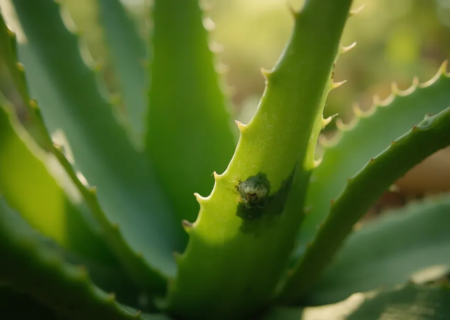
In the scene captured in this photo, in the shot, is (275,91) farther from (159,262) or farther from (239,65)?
(239,65)

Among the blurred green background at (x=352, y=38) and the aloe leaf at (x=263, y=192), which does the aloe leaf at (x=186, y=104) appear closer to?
the aloe leaf at (x=263, y=192)

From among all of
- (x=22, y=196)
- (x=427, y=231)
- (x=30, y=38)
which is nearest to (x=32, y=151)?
(x=22, y=196)

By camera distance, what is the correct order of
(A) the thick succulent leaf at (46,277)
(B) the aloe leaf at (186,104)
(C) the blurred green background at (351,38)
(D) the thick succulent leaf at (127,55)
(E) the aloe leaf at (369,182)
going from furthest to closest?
(C) the blurred green background at (351,38), (D) the thick succulent leaf at (127,55), (B) the aloe leaf at (186,104), (E) the aloe leaf at (369,182), (A) the thick succulent leaf at (46,277)

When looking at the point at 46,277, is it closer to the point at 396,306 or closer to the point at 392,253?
the point at 396,306

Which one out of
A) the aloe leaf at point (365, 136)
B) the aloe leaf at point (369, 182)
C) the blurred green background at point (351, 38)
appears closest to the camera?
the aloe leaf at point (369, 182)

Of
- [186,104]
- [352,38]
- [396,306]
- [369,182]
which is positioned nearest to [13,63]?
[186,104]

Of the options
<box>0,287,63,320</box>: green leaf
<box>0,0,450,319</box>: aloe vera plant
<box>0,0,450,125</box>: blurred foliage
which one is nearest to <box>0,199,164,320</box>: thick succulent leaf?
<box>0,0,450,319</box>: aloe vera plant

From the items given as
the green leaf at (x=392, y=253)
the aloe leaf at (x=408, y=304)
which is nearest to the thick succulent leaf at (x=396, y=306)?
the aloe leaf at (x=408, y=304)
